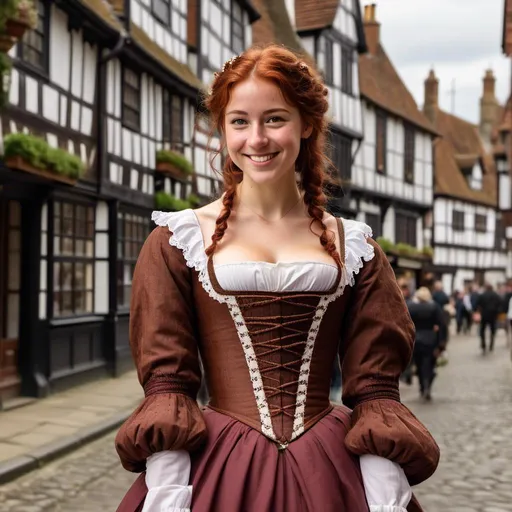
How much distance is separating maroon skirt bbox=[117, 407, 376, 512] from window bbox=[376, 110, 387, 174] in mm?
25642

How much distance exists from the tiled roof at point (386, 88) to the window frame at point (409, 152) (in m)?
0.32

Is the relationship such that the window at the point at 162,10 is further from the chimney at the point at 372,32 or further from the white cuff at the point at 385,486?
the chimney at the point at 372,32

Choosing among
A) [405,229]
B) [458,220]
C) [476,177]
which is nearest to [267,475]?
[405,229]

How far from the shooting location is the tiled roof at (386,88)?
2759 centimetres

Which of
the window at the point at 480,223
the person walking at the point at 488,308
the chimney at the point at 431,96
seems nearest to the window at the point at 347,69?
the person walking at the point at 488,308

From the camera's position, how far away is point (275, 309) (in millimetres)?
2229

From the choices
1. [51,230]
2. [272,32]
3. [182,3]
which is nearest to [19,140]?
[51,230]

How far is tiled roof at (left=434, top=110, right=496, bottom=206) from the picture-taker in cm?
A: 3628

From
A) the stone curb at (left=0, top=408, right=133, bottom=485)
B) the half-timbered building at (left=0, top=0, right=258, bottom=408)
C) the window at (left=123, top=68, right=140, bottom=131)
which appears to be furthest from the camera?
the window at (left=123, top=68, right=140, bottom=131)

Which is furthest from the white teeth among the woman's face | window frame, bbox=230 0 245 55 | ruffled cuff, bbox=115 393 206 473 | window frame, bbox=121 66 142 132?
window frame, bbox=230 0 245 55

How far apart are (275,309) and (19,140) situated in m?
7.99

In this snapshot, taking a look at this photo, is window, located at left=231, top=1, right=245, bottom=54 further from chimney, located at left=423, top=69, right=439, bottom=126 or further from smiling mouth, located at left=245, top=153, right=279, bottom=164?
chimney, located at left=423, top=69, right=439, bottom=126

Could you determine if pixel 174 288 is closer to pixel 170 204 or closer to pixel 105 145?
pixel 105 145

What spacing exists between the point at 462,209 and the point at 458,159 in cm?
379
